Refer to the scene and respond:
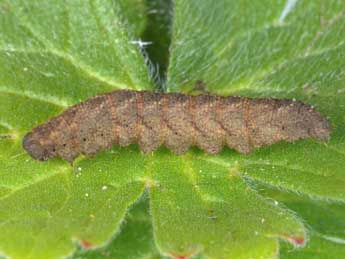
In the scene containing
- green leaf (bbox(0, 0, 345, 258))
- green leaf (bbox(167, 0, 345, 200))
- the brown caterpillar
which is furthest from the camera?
green leaf (bbox(167, 0, 345, 200))

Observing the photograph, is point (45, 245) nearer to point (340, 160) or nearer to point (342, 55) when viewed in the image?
point (340, 160)

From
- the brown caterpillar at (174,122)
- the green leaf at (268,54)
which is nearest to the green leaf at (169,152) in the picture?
the green leaf at (268,54)

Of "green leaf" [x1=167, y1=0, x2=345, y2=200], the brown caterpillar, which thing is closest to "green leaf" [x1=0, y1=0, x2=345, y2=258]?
"green leaf" [x1=167, y1=0, x2=345, y2=200]

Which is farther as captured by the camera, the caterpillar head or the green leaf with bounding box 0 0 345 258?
the caterpillar head

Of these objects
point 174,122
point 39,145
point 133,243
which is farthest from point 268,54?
point 39,145

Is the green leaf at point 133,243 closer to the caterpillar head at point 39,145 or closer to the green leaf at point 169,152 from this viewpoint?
the green leaf at point 169,152

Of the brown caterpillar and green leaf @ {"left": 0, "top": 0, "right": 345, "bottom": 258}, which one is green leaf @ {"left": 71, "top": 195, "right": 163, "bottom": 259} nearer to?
green leaf @ {"left": 0, "top": 0, "right": 345, "bottom": 258}

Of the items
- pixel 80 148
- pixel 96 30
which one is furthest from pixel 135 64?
pixel 80 148
